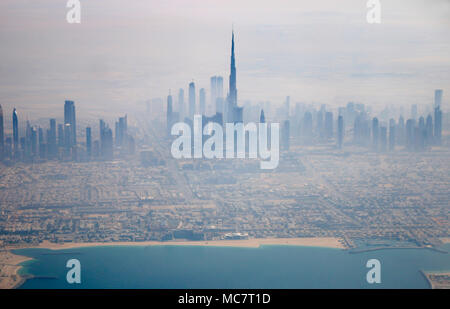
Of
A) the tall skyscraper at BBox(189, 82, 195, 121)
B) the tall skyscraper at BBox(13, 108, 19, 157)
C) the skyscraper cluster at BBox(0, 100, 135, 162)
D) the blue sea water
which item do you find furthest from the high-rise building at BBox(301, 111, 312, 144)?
the tall skyscraper at BBox(13, 108, 19, 157)

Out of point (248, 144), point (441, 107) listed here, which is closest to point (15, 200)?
point (248, 144)

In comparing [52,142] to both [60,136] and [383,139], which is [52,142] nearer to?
[60,136]

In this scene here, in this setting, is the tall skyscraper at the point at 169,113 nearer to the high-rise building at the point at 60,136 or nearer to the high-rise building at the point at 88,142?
the high-rise building at the point at 88,142

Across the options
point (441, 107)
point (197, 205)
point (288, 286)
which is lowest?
point (288, 286)

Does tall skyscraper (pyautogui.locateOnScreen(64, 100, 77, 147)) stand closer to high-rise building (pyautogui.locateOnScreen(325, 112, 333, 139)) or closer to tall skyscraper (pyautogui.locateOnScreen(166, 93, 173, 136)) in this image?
tall skyscraper (pyautogui.locateOnScreen(166, 93, 173, 136))

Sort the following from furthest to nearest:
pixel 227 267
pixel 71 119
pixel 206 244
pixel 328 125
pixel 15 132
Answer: pixel 328 125, pixel 71 119, pixel 15 132, pixel 206 244, pixel 227 267

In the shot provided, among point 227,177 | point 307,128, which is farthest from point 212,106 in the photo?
point 307,128
